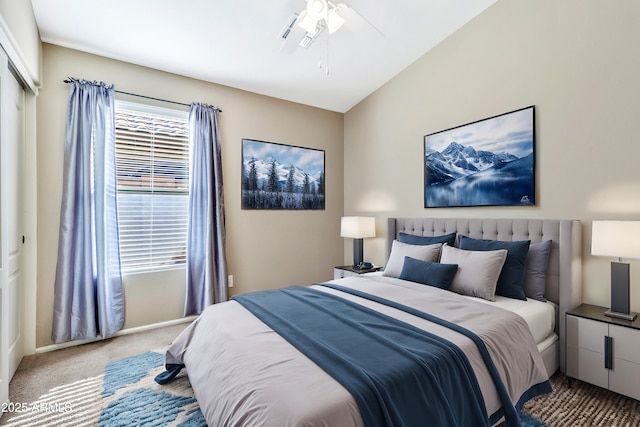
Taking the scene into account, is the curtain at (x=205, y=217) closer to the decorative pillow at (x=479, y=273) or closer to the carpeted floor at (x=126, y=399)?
the carpeted floor at (x=126, y=399)

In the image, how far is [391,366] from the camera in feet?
4.23

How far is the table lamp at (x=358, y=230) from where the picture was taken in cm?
382

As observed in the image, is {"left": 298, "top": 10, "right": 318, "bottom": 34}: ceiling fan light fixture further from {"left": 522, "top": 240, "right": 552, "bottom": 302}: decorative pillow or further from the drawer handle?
the drawer handle

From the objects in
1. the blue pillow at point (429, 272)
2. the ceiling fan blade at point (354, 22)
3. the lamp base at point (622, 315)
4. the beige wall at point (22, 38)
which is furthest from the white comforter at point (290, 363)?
the ceiling fan blade at point (354, 22)

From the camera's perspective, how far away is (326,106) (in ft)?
14.5

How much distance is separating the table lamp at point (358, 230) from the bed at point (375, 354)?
51.1 inches

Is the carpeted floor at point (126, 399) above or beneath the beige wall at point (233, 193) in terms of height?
beneath

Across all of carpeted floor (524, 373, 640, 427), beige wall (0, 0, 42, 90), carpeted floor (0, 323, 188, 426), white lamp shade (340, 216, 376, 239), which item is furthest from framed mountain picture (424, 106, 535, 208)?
beige wall (0, 0, 42, 90)

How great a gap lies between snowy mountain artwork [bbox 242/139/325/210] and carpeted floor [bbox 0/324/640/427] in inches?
80.3

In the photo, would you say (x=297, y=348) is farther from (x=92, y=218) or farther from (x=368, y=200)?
(x=368, y=200)

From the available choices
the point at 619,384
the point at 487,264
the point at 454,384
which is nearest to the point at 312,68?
the point at 487,264

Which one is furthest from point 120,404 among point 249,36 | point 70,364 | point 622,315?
point 622,315

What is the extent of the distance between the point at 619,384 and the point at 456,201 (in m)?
1.81

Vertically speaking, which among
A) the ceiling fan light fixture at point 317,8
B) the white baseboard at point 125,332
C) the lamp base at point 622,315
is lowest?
the white baseboard at point 125,332
